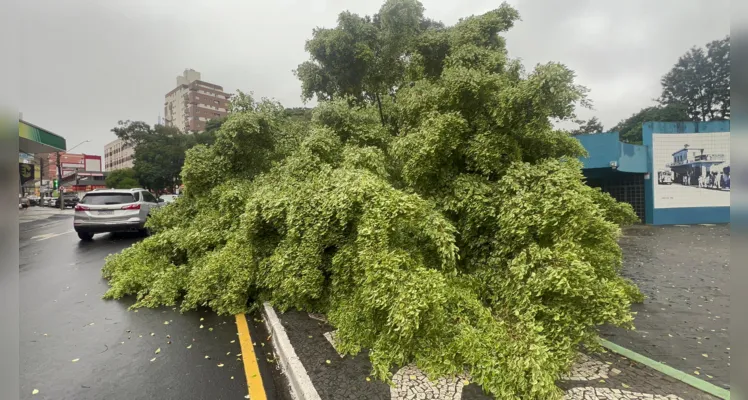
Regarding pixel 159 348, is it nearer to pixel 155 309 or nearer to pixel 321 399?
pixel 155 309

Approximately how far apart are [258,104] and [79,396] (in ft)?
18.7

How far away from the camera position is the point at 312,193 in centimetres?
468

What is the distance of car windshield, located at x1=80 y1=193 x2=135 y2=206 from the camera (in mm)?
10984

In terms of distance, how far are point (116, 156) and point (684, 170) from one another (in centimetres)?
10387

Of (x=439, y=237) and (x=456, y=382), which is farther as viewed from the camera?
(x=439, y=237)

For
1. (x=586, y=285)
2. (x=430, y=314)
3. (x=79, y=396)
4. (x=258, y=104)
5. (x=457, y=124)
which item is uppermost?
(x=258, y=104)

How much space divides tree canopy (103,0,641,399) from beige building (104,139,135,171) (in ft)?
298

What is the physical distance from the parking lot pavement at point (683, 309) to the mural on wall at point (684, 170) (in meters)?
7.21

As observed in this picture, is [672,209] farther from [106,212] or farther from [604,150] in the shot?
[106,212]

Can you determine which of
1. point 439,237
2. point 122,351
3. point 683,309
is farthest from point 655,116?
point 122,351

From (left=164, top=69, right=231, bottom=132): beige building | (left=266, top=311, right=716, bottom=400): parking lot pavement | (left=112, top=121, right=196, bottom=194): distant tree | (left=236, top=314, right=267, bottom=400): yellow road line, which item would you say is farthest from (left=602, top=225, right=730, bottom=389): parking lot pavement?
(left=164, top=69, right=231, bottom=132): beige building

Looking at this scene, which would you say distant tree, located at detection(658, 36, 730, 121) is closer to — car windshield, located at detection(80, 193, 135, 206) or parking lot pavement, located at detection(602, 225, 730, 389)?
parking lot pavement, located at detection(602, 225, 730, 389)

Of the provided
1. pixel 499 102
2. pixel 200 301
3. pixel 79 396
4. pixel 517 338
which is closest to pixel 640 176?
pixel 499 102

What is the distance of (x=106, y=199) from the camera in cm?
1107
